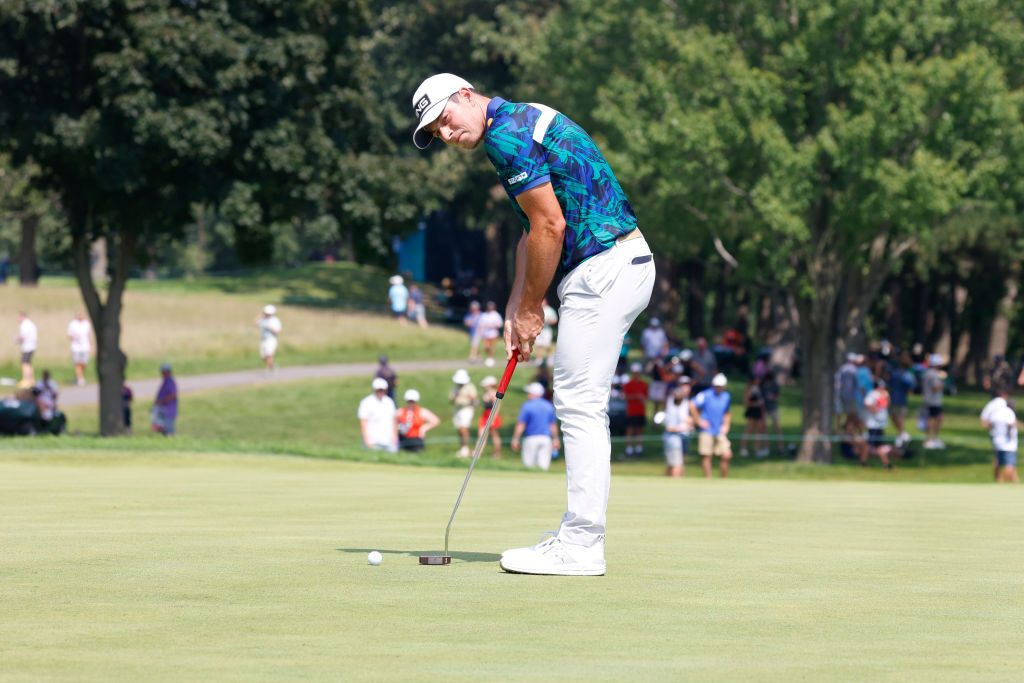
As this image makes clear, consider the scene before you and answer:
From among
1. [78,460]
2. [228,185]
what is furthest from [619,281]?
[228,185]

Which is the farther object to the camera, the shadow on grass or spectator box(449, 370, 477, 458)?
spectator box(449, 370, 477, 458)

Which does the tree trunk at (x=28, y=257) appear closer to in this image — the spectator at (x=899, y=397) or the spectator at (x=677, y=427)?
the spectator at (x=899, y=397)

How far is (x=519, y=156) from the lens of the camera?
6.82m

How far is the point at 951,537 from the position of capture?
30.1 ft

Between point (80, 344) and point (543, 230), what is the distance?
126ft

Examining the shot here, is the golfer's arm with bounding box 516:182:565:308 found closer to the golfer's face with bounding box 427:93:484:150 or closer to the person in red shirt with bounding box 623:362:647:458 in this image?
the golfer's face with bounding box 427:93:484:150

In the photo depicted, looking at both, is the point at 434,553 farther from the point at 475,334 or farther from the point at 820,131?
the point at 475,334

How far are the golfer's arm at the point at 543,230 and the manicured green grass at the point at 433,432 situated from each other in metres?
22.6

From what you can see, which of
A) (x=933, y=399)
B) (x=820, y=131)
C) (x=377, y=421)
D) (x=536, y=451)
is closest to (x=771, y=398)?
(x=933, y=399)

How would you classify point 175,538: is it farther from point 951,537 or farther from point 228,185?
point 228,185

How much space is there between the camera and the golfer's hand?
7.05 meters


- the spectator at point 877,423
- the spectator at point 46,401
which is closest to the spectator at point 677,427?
the spectator at point 877,423

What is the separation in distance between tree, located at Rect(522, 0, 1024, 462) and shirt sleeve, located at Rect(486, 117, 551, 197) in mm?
26774

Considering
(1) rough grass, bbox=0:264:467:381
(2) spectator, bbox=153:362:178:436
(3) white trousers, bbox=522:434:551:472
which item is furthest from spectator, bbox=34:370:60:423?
(1) rough grass, bbox=0:264:467:381
